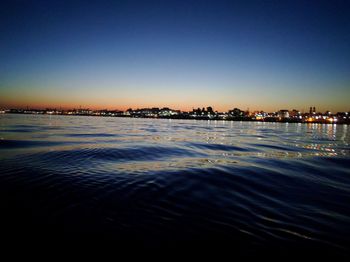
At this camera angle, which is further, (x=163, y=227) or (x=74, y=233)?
(x=163, y=227)

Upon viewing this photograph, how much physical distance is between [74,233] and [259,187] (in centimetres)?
640

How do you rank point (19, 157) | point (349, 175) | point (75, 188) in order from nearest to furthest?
1. point (75, 188)
2. point (349, 175)
3. point (19, 157)

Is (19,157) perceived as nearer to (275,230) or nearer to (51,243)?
(51,243)

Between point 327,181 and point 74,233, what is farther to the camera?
point 327,181

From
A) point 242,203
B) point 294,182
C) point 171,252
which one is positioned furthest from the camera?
point 294,182

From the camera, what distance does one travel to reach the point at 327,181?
9.09 m

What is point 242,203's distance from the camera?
6094mm

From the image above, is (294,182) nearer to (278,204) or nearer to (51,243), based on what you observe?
(278,204)

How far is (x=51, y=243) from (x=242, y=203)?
194 inches

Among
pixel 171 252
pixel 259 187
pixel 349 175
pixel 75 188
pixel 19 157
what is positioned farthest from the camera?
pixel 19 157

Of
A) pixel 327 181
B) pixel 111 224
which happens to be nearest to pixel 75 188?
pixel 111 224

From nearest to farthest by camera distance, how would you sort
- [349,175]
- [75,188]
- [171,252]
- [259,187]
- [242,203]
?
[171,252]
[242,203]
[75,188]
[259,187]
[349,175]

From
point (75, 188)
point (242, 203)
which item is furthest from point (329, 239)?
point (75, 188)

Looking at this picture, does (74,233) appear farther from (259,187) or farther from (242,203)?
(259,187)
